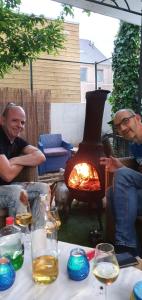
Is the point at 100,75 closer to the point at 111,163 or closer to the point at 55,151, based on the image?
the point at 55,151

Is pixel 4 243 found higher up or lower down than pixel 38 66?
lower down

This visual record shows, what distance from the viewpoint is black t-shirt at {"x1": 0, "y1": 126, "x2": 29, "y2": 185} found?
2337mm

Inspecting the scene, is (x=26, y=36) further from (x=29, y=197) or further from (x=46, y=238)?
(x=46, y=238)

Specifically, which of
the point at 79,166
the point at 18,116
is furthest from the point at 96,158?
the point at 18,116

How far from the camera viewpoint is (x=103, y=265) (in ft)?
3.20

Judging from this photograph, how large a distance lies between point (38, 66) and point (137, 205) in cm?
508

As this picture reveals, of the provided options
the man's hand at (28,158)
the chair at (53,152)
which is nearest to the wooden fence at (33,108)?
the chair at (53,152)

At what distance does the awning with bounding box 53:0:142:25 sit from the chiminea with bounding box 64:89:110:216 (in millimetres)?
1341

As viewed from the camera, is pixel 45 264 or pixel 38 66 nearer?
pixel 45 264

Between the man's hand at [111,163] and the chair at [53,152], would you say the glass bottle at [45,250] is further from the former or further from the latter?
the chair at [53,152]

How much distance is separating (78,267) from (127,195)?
1.03 meters

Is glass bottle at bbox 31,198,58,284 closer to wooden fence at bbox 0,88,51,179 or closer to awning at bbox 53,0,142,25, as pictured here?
awning at bbox 53,0,142,25

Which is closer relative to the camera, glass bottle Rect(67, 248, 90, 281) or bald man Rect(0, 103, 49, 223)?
glass bottle Rect(67, 248, 90, 281)

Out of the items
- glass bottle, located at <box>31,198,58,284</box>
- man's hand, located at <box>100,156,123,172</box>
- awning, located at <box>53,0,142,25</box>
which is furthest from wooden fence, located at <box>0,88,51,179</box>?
glass bottle, located at <box>31,198,58,284</box>
